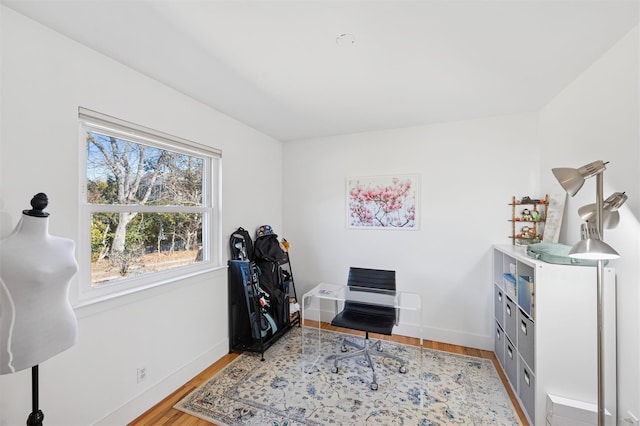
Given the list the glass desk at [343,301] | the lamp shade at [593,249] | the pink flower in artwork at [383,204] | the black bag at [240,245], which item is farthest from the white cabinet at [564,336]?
the black bag at [240,245]

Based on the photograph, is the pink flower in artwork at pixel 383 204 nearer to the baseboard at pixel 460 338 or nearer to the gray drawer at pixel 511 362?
the baseboard at pixel 460 338

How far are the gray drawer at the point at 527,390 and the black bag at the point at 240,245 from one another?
253 cm

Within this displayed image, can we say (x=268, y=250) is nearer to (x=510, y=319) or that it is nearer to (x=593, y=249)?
(x=510, y=319)

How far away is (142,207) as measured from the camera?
6.44ft

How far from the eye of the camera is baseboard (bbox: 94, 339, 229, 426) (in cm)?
170

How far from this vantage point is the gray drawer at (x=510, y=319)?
6.63 ft

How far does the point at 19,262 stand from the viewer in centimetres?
106

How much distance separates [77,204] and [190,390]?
1.64 meters

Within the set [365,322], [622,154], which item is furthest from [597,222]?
[365,322]

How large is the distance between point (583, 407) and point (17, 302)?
291 centimetres

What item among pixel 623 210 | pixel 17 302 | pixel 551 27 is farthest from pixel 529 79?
pixel 17 302

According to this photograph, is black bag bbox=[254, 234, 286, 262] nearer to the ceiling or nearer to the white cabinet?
the ceiling

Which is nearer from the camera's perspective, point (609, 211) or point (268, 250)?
point (609, 211)

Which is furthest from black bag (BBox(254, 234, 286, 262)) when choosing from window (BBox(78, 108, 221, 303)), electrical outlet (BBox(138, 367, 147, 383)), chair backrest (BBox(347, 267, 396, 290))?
electrical outlet (BBox(138, 367, 147, 383))
